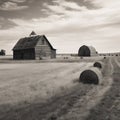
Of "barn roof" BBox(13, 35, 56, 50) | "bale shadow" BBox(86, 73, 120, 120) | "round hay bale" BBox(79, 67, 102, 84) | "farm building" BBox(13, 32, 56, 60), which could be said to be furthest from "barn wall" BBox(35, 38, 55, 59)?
"bale shadow" BBox(86, 73, 120, 120)

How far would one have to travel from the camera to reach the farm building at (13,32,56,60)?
178 ft

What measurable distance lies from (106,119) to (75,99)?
297 cm

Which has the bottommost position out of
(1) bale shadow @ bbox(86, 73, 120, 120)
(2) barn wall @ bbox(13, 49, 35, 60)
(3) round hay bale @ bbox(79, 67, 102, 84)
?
(1) bale shadow @ bbox(86, 73, 120, 120)

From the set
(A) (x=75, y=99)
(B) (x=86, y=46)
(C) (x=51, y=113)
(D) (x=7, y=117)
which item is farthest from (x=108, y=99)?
(B) (x=86, y=46)

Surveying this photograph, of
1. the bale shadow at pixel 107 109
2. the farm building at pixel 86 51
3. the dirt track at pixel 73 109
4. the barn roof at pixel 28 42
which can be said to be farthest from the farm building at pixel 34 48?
the bale shadow at pixel 107 109

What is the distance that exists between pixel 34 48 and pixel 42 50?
9.54 feet

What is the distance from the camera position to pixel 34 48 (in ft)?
175

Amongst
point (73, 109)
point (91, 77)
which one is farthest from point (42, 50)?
point (73, 109)

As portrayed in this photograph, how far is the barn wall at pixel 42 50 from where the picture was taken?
5450 cm

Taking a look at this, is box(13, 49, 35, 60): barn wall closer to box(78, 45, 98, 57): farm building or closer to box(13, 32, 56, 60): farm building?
box(13, 32, 56, 60): farm building

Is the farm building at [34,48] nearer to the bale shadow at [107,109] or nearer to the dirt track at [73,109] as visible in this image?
the dirt track at [73,109]

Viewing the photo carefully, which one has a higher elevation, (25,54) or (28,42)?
(28,42)

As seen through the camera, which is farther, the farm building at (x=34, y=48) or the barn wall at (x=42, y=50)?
Result: the barn wall at (x=42, y=50)

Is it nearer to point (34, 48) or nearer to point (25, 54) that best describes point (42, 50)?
point (34, 48)
